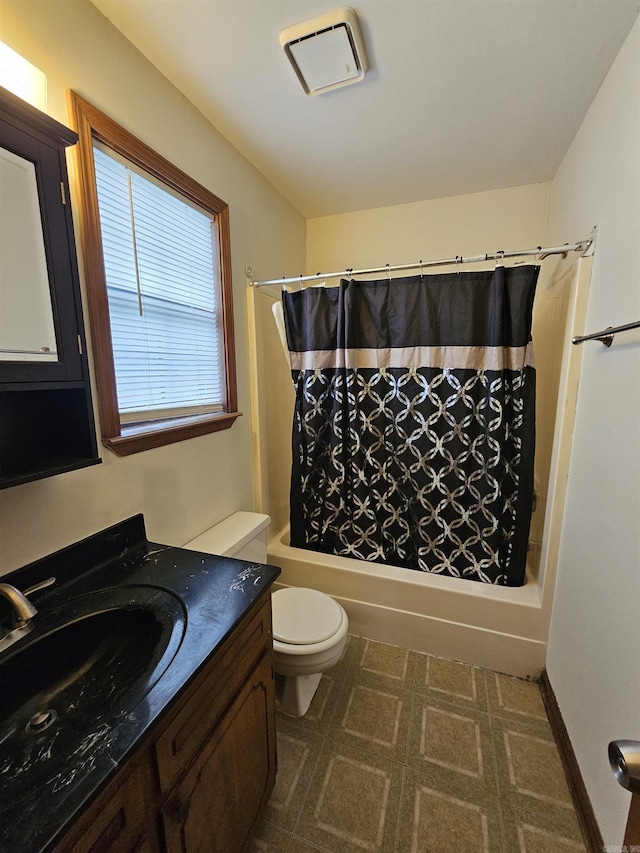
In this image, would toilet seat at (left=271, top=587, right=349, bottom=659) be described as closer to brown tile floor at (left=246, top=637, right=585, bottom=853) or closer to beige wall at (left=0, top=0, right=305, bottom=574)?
brown tile floor at (left=246, top=637, right=585, bottom=853)

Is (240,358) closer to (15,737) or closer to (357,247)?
(357,247)

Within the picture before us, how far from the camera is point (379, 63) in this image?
4.07ft

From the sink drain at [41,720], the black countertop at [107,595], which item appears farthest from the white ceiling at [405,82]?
the sink drain at [41,720]

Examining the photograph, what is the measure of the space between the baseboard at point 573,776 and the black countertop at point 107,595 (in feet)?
4.02

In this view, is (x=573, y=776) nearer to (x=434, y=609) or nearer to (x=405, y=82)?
(x=434, y=609)

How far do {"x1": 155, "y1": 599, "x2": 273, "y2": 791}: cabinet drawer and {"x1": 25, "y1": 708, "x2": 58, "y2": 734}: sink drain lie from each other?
0.24 meters

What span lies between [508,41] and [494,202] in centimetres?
107

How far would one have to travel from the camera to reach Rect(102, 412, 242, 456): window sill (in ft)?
3.85

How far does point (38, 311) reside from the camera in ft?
2.67

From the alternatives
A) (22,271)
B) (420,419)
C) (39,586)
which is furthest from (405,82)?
(39,586)

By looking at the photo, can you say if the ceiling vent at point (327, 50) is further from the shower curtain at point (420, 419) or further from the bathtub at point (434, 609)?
the bathtub at point (434, 609)

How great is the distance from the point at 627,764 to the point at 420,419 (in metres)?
1.42

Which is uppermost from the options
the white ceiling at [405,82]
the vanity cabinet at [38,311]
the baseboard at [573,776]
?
the white ceiling at [405,82]

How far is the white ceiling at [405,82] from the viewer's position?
1069 mm
